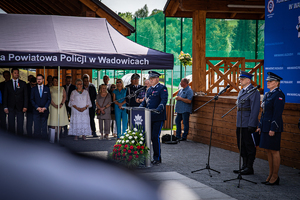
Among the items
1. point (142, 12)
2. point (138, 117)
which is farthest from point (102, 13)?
point (142, 12)

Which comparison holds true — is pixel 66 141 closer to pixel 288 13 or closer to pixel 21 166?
pixel 288 13

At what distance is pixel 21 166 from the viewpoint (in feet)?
5.93

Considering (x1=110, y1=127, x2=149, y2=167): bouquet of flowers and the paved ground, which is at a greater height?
(x1=110, y1=127, x2=149, y2=167): bouquet of flowers

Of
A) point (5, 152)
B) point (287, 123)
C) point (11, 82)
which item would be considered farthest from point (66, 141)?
point (5, 152)

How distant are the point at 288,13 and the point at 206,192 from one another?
4762 mm

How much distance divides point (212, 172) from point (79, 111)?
4941 millimetres

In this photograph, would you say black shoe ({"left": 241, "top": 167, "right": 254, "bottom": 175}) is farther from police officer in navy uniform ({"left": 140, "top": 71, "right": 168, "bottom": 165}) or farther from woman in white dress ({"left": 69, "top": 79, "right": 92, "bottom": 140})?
woman in white dress ({"left": 69, "top": 79, "right": 92, "bottom": 140})

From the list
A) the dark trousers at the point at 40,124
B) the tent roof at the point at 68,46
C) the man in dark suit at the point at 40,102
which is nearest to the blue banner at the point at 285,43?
the tent roof at the point at 68,46

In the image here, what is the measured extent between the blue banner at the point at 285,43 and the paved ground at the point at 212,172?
1.78 metres

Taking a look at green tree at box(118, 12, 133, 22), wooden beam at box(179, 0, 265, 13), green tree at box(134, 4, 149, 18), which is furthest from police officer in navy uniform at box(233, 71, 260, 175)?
green tree at box(134, 4, 149, 18)

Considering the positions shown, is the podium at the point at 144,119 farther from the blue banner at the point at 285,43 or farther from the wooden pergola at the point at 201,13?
the wooden pergola at the point at 201,13

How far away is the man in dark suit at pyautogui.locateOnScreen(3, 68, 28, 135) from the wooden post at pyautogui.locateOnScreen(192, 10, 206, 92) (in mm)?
5080

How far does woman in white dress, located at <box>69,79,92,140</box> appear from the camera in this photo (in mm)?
10391

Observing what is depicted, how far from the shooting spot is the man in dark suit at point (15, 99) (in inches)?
358
